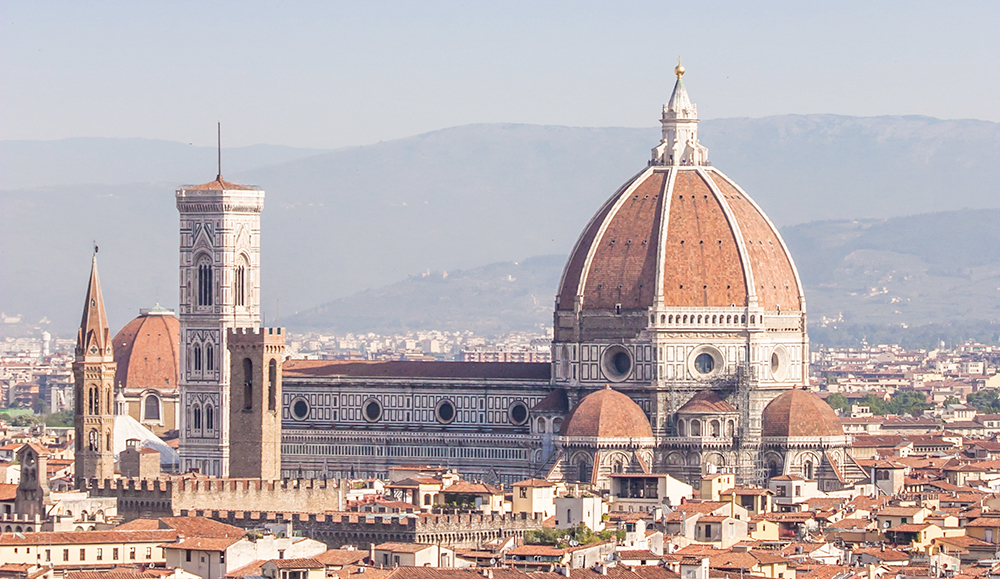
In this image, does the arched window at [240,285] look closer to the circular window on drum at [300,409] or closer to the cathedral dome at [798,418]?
the circular window on drum at [300,409]

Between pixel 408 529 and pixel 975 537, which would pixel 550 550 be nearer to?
pixel 408 529

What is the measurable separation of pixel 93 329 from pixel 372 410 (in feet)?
91.2

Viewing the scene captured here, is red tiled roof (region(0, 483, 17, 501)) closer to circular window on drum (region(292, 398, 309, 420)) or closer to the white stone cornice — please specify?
circular window on drum (region(292, 398, 309, 420))

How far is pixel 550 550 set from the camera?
6888 cm

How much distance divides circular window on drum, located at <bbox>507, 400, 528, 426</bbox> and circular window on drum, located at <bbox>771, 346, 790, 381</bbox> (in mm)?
9608

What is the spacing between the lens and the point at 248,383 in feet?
321

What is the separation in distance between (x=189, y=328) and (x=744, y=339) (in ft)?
74.4

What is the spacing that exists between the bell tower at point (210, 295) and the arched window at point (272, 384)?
64.3 ft

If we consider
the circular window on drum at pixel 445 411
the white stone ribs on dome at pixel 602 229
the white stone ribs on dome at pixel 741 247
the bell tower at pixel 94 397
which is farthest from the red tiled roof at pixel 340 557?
the circular window on drum at pixel 445 411

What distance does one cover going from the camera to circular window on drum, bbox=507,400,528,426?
115 m

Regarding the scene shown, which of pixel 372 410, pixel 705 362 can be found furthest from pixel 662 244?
pixel 372 410

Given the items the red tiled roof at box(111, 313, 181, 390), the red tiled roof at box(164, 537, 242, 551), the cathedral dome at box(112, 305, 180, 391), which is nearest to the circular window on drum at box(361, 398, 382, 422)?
the cathedral dome at box(112, 305, 180, 391)

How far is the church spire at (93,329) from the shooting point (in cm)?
9112

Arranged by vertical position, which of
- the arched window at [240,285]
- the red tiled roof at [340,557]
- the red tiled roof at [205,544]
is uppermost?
the arched window at [240,285]
